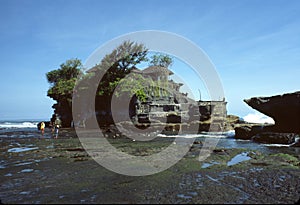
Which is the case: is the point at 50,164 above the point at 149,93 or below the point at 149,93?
below

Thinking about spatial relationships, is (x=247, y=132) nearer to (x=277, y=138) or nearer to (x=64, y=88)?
(x=277, y=138)

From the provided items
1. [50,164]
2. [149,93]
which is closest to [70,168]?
[50,164]

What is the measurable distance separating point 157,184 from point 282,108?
2411 centimetres

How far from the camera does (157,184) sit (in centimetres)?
810

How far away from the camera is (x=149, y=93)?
1922 inches

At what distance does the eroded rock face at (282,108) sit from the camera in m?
25.8

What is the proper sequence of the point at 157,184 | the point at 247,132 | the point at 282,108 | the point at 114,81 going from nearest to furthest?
the point at 157,184, the point at 282,108, the point at 247,132, the point at 114,81

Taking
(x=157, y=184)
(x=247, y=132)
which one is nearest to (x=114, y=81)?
(x=247, y=132)

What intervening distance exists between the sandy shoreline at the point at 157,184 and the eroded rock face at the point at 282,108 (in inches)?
650

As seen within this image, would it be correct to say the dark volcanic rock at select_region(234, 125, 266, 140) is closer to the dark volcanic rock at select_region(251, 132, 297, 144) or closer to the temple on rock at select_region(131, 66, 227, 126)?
the dark volcanic rock at select_region(251, 132, 297, 144)

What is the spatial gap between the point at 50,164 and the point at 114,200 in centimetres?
664

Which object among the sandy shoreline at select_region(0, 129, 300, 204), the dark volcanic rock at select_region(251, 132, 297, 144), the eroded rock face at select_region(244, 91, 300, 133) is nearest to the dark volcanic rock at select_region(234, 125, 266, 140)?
the eroded rock face at select_region(244, 91, 300, 133)

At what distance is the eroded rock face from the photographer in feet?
84.8

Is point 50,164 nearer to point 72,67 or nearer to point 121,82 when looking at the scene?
point 121,82
